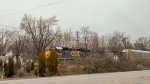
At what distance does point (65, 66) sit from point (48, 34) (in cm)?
4069

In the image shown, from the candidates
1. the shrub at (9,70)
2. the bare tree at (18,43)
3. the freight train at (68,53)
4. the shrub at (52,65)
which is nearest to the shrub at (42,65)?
the shrub at (52,65)

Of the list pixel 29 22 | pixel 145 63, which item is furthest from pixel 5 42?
pixel 145 63

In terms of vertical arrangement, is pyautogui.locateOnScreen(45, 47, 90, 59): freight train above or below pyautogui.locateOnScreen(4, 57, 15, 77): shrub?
above

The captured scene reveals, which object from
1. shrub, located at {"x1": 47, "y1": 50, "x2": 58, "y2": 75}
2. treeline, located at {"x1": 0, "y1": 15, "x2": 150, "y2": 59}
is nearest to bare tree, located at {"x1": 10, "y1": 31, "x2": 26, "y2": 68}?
treeline, located at {"x1": 0, "y1": 15, "x2": 150, "y2": 59}

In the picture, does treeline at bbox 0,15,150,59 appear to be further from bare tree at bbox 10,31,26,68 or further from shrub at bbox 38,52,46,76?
shrub at bbox 38,52,46,76

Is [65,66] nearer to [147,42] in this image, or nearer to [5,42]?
[5,42]

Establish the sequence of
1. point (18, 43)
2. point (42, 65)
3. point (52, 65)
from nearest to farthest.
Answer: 1. point (42, 65)
2. point (52, 65)
3. point (18, 43)

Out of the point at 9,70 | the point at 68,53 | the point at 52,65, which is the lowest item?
the point at 9,70

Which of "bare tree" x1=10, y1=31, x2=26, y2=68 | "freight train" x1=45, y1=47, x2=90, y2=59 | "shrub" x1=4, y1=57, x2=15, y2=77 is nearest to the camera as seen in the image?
"shrub" x1=4, y1=57, x2=15, y2=77

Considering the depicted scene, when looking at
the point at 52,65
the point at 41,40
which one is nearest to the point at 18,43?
the point at 41,40

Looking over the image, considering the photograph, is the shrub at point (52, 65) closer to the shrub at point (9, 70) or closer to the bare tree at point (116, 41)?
the shrub at point (9, 70)

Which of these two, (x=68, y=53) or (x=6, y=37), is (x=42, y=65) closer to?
(x=68, y=53)

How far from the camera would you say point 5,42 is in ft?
318

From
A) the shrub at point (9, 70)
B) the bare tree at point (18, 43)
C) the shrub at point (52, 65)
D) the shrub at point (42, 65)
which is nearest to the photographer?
the shrub at point (9, 70)
